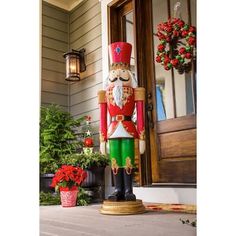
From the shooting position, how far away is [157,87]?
3.26 meters

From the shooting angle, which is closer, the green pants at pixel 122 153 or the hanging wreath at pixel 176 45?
the green pants at pixel 122 153

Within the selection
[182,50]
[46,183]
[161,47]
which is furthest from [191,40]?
[46,183]

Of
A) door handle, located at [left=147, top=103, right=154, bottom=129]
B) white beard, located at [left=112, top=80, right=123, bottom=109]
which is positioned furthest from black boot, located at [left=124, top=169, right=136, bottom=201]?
door handle, located at [left=147, top=103, right=154, bottom=129]

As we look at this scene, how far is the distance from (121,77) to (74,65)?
2.06 meters

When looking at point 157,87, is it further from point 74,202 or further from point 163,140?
point 74,202

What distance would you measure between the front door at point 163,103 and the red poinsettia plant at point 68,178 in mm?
652

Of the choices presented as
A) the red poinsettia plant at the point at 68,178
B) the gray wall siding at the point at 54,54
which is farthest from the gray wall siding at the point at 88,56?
the red poinsettia plant at the point at 68,178

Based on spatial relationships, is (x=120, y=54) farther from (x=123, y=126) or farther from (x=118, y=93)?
(x=123, y=126)

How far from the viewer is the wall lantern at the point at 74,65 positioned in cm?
425

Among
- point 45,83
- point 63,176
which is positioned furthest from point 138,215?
point 45,83

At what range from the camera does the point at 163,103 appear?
126 inches

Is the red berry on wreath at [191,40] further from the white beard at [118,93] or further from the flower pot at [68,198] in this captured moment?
the flower pot at [68,198]
